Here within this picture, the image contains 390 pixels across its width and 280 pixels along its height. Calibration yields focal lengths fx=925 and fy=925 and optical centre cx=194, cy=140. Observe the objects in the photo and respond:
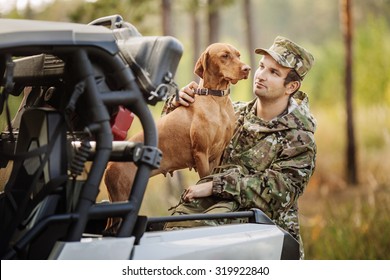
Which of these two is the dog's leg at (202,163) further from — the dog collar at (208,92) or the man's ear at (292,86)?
the man's ear at (292,86)

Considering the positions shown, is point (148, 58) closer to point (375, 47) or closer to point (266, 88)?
point (266, 88)

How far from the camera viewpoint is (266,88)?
4305mm

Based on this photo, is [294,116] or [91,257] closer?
[91,257]

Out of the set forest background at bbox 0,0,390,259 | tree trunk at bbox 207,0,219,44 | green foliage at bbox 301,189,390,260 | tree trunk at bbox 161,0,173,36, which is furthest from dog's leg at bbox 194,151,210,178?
tree trunk at bbox 207,0,219,44

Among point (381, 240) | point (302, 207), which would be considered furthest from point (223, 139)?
point (302, 207)

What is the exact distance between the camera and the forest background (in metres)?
8.06

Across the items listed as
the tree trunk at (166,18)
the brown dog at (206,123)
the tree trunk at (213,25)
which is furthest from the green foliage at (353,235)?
the tree trunk at (213,25)

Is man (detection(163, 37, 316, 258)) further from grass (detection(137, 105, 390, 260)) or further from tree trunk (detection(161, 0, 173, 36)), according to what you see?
tree trunk (detection(161, 0, 173, 36))

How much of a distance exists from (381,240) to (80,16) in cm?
396

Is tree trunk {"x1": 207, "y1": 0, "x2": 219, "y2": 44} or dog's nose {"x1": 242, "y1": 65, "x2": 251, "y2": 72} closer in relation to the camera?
dog's nose {"x1": 242, "y1": 65, "x2": 251, "y2": 72}

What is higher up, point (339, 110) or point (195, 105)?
point (195, 105)

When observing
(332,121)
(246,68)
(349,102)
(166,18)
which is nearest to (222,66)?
(246,68)

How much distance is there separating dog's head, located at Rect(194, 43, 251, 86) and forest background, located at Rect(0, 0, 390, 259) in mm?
973

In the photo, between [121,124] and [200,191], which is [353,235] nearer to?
[200,191]
